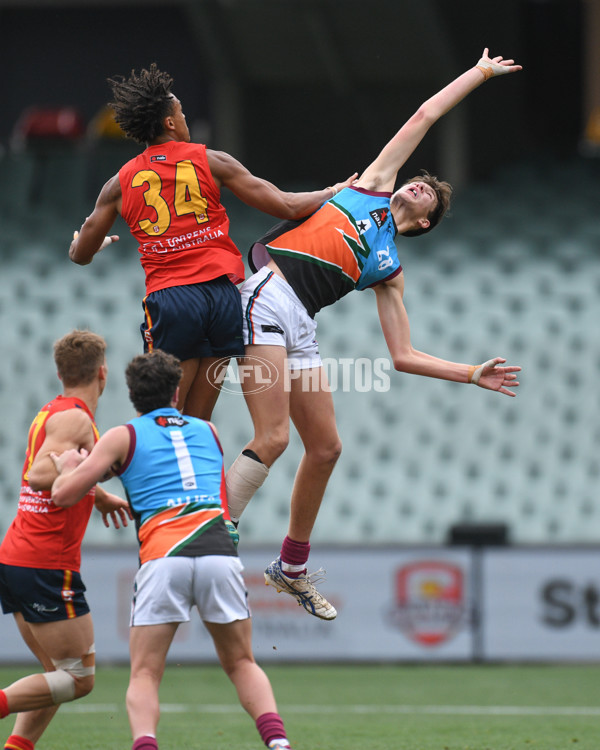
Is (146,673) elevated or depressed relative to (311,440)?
depressed

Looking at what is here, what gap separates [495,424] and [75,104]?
7739 millimetres

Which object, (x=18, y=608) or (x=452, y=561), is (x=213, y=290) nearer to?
(x=18, y=608)

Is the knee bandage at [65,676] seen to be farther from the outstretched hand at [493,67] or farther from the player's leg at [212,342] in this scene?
the outstretched hand at [493,67]

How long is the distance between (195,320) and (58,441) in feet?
2.60

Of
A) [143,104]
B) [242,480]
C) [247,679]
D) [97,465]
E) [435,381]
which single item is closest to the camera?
[97,465]

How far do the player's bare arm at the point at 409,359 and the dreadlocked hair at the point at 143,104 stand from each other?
139cm

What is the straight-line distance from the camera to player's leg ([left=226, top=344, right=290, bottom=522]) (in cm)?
507

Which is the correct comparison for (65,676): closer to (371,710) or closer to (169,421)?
(169,421)

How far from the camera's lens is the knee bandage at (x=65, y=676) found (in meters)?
5.13

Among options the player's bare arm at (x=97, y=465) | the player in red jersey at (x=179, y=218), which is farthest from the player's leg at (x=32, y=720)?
the player in red jersey at (x=179, y=218)

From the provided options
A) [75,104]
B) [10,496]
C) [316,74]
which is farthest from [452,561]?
[75,104]

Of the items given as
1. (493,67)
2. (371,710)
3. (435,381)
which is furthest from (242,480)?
(435,381)

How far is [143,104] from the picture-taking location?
15.8ft

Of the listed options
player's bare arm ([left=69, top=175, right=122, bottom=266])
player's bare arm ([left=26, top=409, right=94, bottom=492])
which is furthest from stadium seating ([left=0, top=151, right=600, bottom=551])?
player's bare arm ([left=26, top=409, right=94, bottom=492])
